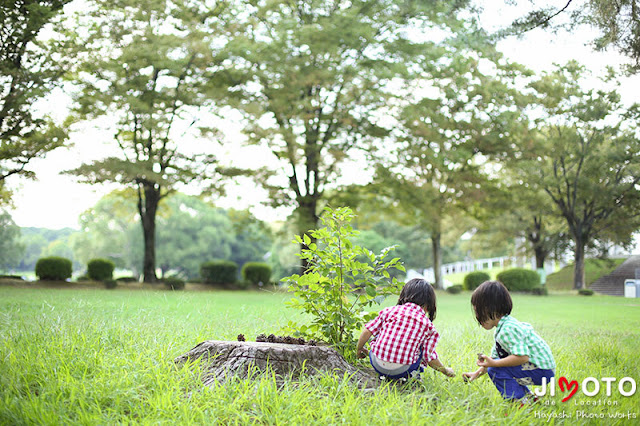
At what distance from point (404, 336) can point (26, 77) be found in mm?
15789

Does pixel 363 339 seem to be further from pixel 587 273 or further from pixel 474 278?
pixel 587 273

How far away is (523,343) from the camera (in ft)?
11.1

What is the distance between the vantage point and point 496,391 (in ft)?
12.6

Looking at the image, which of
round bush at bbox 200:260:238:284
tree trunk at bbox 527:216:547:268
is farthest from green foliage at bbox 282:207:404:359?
tree trunk at bbox 527:216:547:268

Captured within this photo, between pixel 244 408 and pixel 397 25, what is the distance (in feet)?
59.7

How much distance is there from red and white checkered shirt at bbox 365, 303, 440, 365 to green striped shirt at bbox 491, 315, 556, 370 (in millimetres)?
441

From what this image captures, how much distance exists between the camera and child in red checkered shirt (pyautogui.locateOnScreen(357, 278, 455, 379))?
11.8ft

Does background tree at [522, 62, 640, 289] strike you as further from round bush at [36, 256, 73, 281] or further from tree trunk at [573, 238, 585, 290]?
round bush at [36, 256, 73, 281]

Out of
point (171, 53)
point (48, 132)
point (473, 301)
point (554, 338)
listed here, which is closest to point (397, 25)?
point (171, 53)

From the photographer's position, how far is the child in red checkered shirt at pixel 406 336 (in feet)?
11.8

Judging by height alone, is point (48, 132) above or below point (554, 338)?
above

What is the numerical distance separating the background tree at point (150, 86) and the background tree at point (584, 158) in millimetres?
13045

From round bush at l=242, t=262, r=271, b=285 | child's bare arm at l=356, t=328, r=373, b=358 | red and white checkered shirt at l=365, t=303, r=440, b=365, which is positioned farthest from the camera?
round bush at l=242, t=262, r=271, b=285

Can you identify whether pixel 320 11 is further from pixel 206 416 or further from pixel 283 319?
pixel 206 416
